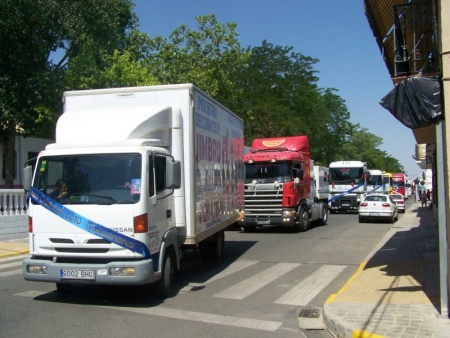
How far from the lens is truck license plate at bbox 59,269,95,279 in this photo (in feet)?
23.9

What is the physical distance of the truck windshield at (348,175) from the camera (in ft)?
109

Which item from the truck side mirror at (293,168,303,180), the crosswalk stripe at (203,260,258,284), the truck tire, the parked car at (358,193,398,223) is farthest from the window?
the parked car at (358,193,398,223)

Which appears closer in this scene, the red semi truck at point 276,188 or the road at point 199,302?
the road at point 199,302

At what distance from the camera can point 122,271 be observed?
7.25 m

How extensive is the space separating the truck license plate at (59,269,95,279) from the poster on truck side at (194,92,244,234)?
2447mm

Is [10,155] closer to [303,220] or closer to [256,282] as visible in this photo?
[303,220]

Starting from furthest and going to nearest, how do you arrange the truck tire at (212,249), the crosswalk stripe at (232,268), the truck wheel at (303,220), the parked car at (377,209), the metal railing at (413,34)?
the parked car at (377,209) → the truck wheel at (303,220) → the truck tire at (212,249) → the crosswalk stripe at (232,268) → the metal railing at (413,34)

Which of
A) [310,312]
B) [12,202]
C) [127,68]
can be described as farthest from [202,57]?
[310,312]

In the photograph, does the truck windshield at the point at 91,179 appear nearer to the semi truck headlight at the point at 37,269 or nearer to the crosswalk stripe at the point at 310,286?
the semi truck headlight at the point at 37,269

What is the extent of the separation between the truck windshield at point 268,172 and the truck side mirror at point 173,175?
1189 centimetres

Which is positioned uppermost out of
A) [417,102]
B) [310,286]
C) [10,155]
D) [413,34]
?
[413,34]

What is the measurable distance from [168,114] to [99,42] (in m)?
19.2

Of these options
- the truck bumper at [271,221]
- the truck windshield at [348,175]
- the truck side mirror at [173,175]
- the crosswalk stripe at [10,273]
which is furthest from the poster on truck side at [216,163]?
the truck windshield at [348,175]

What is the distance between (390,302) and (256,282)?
10.0 ft
